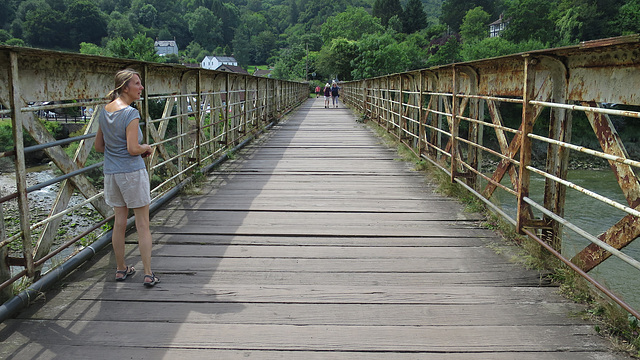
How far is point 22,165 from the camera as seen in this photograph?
2.93 m

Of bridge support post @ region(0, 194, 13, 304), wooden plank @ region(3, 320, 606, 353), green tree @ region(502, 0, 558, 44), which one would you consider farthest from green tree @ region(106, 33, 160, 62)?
green tree @ region(502, 0, 558, 44)

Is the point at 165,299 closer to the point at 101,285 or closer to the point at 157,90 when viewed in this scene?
the point at 101,285

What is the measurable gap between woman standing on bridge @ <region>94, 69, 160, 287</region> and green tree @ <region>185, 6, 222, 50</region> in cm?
16534

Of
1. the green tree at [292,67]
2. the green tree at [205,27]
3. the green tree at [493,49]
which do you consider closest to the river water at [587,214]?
the green tree at [493,49]

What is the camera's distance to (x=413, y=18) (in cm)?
12506

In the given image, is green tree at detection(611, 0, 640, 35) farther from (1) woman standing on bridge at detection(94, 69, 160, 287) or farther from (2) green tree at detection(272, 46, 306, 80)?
(1) woman standing on bridge at detection(94, 69, 160, 287)

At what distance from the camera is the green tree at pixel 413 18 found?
125062mm

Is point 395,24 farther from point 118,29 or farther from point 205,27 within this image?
point 205,27

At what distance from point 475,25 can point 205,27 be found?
8795 cm

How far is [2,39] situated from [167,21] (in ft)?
247

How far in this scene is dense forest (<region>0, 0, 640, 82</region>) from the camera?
69000 mm

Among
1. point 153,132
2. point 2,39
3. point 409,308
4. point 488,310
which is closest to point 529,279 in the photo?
point 488,310

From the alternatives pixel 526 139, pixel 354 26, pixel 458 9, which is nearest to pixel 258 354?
pixel 526 139

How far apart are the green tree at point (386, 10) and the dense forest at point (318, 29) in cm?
25
